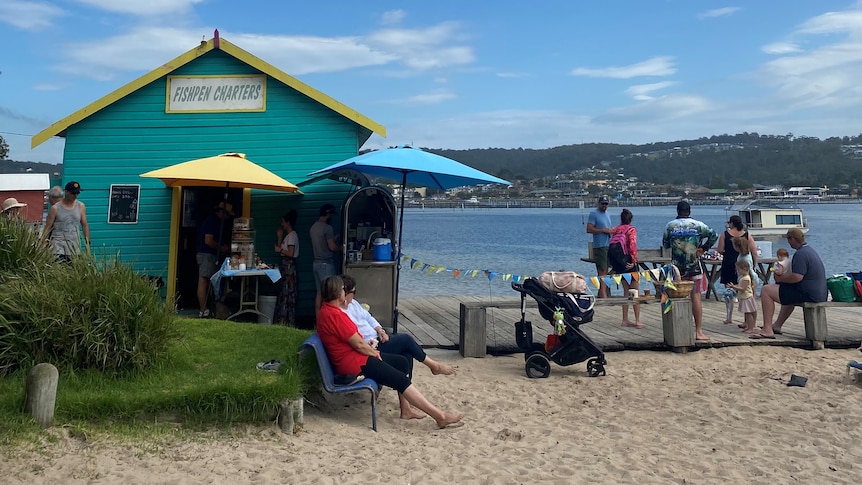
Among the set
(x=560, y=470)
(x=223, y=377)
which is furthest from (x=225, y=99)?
(x=560, y=470)

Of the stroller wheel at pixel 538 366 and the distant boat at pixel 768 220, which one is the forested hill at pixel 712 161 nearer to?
the distant boat at pixel 768 220

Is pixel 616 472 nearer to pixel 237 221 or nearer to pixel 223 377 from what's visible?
pixel 223 377

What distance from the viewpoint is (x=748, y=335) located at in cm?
850

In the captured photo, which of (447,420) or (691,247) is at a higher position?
(691,247)

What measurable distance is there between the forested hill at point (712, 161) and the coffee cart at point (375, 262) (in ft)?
205

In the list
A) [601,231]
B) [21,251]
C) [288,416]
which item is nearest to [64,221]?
[21,251]

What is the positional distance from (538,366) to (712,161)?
88.1 meters

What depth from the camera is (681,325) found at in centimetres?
790

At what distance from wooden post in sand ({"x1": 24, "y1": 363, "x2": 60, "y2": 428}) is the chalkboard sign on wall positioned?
5.36 m

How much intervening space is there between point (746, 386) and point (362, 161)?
4.94 m

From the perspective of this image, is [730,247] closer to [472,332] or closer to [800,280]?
[800,280]

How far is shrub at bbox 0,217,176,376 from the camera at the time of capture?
4.95 meters

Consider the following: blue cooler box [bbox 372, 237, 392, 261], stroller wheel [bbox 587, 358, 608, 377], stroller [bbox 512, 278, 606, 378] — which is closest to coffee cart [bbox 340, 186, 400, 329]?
blue cooler box [bbox 372, 237, 392, 261]

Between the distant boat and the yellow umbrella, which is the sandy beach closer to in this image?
the yellow umbrella
